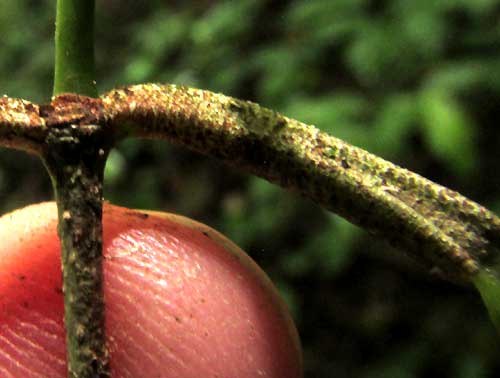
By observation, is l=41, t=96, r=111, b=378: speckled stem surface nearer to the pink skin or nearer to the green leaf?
the pink skin

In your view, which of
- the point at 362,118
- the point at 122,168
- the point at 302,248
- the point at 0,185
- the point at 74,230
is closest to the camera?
the point at 74,230

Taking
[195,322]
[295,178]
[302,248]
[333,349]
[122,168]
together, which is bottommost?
[333,349]

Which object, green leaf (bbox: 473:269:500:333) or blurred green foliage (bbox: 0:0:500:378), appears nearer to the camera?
green leaf (bbox: 473:269:500:333)

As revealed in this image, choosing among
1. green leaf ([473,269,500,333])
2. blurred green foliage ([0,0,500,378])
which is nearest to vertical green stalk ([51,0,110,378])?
green leaf ([473,269,500,333])

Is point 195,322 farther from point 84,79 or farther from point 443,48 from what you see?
point 443,48

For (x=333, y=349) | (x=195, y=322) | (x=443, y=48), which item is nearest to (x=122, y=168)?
(x=333, y=349)

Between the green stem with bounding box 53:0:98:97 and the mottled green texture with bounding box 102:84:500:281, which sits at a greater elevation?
the green stem with bounding box 53:0:98:97

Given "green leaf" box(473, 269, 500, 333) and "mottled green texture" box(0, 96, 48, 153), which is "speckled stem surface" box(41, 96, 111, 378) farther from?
"green leaf" box(473, 269, 500, 333)

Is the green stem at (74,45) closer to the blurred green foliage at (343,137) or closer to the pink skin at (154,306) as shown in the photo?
the pink skin at (154,306)
